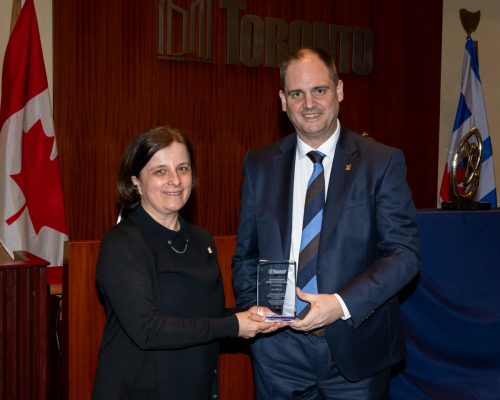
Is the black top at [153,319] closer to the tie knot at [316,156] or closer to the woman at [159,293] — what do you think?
the woman at [159,293]

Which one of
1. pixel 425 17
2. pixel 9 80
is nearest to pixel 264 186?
pixel 9 80

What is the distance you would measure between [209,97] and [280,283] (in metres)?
3.45

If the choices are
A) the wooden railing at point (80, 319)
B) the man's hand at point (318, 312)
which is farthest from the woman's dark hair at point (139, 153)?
the man's hand at point (318, 312)

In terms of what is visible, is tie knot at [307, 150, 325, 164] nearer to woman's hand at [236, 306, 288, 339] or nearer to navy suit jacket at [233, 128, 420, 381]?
navy suit jacket at [233, 128, 420, 381]

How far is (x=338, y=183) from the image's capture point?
7.12 feet

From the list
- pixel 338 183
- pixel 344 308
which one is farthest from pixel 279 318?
pixel 338 183

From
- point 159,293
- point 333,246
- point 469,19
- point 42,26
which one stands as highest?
point 469,19

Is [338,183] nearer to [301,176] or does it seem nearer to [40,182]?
[301,176]

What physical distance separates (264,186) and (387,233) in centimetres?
47

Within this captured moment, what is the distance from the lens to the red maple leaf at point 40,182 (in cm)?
433

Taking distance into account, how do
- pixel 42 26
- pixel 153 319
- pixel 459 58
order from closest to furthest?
pixel 153 319
pixel 42 26
pixel 459 58

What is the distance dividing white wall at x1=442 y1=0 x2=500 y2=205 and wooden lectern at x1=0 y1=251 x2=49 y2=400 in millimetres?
4706

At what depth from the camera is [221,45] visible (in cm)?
532

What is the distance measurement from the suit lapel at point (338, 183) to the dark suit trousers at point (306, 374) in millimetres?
333
